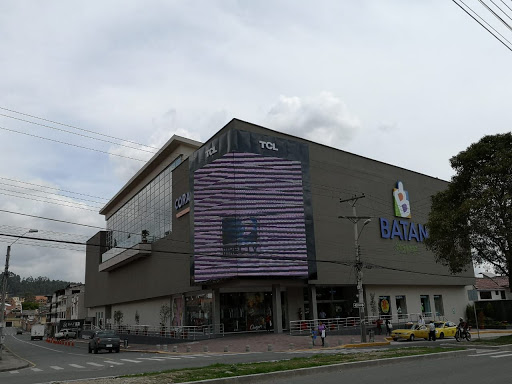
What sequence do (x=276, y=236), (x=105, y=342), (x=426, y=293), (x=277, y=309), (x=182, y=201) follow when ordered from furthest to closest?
(x=426, y=293), (x=182, y=201), (x=277, y=309), (x=276, y=236), (x=105, y=342)

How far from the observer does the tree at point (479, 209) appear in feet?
91.5

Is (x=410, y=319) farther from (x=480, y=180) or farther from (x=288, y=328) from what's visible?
(x=480, y=180)

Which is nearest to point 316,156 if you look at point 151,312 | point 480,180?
point 480,180

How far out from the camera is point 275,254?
3772cm

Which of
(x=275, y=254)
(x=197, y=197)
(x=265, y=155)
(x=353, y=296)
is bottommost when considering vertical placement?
(x=353, y=296)

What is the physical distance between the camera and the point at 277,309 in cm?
3841

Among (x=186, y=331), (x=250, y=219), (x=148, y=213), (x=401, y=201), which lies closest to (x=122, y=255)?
(x=148, y=213)

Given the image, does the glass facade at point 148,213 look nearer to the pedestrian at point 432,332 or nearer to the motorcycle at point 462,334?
the pedestrian at point 432,332

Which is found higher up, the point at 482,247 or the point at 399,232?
the point at 399,232

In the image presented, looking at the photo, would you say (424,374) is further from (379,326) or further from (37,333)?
(37,333)

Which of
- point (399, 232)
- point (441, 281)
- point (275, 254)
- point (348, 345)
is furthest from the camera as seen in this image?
point (441, 281)

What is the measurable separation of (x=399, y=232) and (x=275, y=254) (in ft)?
60.1

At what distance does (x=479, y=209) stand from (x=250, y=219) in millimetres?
16611

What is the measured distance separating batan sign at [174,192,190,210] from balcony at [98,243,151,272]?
675cm
